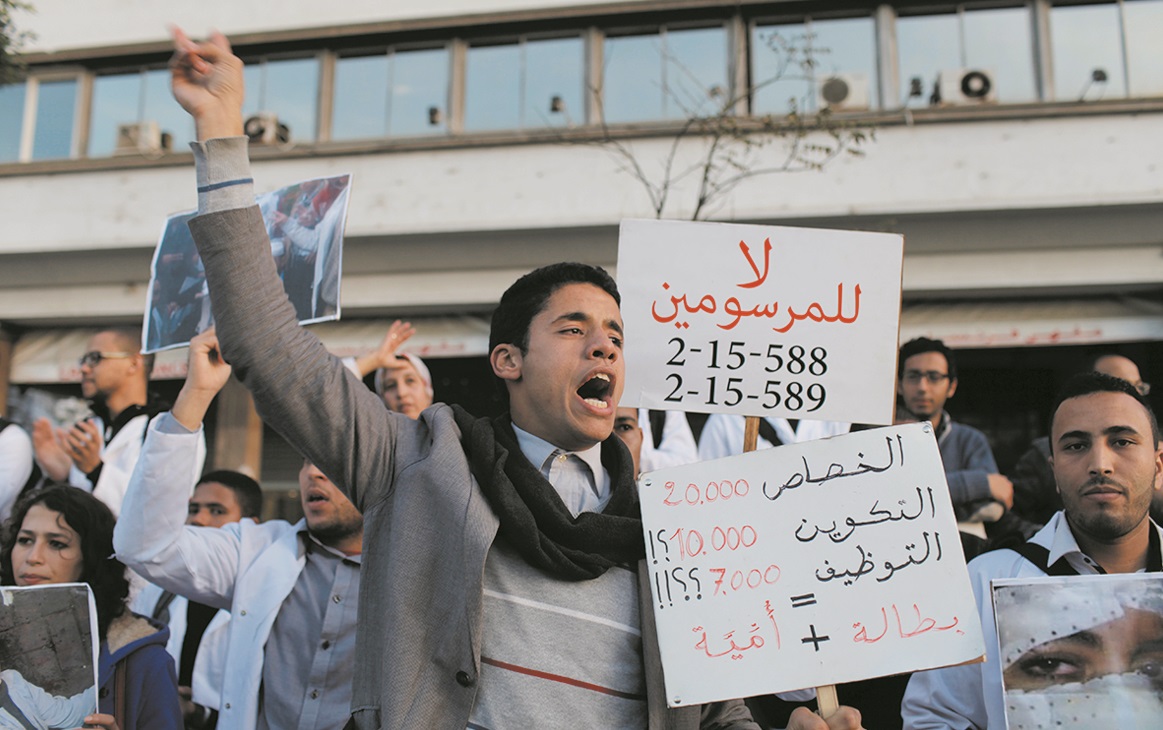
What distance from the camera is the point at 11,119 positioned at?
1206cm

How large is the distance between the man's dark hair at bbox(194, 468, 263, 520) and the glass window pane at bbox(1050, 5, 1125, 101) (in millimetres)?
8729

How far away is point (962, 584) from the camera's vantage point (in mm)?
2109

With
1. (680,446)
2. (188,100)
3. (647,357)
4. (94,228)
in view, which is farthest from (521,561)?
(94,228)

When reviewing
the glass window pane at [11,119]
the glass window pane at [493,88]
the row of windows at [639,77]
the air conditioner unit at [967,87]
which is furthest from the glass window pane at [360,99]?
the air conditioner unit at [967,87]

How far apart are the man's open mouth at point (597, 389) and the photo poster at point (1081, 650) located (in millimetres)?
944

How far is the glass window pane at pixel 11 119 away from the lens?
1195 cm

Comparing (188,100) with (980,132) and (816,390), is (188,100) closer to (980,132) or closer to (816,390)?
(816,390)

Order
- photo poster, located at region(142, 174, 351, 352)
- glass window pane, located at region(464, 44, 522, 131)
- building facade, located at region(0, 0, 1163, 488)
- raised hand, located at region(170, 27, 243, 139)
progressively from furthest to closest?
glass window pane, located at region(464, 44, 522, 131)
building facade, located at region(0, 0, 1163, 488)
photo poster, located at region(142, 174, 351, 352)
raised hand, located at region(170, 27, 243, 139)

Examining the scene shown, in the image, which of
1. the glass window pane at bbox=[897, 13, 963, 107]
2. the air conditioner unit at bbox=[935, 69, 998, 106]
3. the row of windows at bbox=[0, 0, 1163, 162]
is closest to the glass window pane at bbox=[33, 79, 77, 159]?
the row of windows at bbox=[0, 0, 1163, 162]

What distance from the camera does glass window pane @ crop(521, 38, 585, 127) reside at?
34.9ft

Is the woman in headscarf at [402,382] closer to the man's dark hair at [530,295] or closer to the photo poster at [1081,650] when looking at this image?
the man's dark hair at [530,295]

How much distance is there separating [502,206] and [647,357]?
26.2ft

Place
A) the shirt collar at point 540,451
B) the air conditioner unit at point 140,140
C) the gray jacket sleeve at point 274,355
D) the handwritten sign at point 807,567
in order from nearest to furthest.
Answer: the gray jacket sleeve at point 274,355 < the handwritten sign at point 807,567 < the shirt collar at point 540,451 < the air conditioner unit at point 140,140

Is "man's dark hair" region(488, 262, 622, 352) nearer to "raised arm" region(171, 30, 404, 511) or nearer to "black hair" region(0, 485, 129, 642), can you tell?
"raised arm" region(171, 30, 404, 511)
